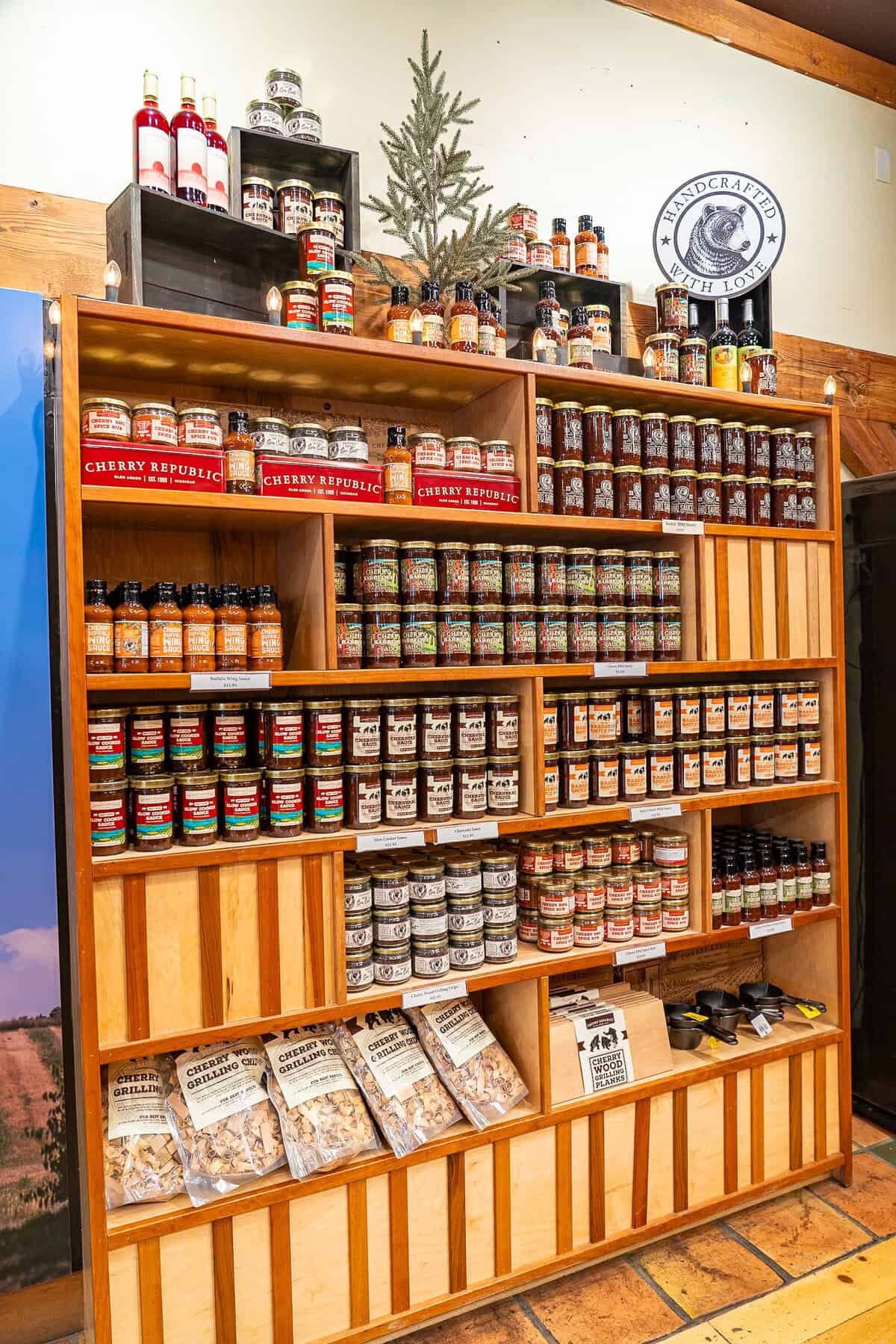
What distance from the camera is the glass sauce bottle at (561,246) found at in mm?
2494

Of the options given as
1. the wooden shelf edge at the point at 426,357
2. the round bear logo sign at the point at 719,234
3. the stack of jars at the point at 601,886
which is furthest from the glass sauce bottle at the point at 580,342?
the stack of jars at the point at 601,886

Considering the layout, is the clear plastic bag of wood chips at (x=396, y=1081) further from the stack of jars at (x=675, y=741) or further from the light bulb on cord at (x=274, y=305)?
the light bulb on cord at (x=274, y=305)

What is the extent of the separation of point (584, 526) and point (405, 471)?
464 millimetres

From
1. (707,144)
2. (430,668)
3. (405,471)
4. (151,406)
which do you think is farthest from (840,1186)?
(707,144)

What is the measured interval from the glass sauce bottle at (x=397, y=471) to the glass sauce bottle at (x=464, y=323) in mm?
266

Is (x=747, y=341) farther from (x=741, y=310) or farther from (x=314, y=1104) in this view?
(x=314, y=1104)

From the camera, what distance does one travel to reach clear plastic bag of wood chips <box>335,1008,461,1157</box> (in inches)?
76.4

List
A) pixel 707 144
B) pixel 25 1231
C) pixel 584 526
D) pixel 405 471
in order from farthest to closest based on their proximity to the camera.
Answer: pixel 707 144 → pixel 584 526 → pixel 405 471 → pixel 25 1231

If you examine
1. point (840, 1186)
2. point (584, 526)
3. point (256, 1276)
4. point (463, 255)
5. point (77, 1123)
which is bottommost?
point (840, 1186)

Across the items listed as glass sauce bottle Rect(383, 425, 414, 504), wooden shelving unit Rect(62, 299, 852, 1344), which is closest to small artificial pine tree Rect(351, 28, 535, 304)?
wooden shelving unit Rect(62, 299, 852, 1344)

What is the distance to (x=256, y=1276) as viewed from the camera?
1806 mm

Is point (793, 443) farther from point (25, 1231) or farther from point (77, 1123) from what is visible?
point (25, 1231)

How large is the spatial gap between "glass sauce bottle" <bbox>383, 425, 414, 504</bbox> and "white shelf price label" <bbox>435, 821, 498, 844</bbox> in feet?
2.41

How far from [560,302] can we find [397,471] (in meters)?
0.91
